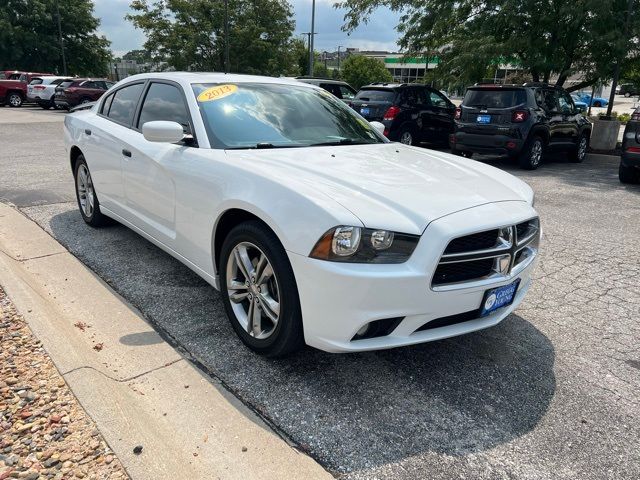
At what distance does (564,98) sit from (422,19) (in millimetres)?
6528

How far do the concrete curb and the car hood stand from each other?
114cm

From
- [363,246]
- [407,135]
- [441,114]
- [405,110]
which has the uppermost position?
[405,110]

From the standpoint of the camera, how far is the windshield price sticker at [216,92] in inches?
147

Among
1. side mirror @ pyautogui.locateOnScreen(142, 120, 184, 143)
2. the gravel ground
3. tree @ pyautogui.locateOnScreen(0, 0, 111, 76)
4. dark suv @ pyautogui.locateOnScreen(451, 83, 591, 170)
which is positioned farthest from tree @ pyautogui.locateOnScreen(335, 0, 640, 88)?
tree @ pyautogui.locateOnScreen(0, 0, 111, 76)

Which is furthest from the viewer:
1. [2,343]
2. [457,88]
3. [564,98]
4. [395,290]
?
[457,88]

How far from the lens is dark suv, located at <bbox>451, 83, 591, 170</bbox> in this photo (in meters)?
10.1

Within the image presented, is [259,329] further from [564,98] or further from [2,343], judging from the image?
[564,98]

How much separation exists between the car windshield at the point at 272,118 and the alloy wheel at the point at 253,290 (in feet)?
2.69

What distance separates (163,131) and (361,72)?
65526 mm

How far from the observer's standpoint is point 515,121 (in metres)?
10.1

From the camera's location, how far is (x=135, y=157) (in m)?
4.11

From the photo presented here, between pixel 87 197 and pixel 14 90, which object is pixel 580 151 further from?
pixel 14 90

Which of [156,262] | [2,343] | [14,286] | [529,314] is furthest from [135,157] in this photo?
[529,314]

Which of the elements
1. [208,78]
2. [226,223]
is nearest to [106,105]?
[208,78]
